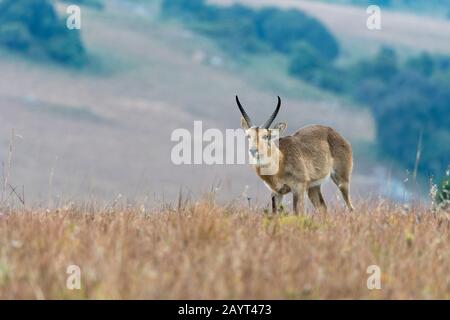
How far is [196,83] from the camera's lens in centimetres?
14525

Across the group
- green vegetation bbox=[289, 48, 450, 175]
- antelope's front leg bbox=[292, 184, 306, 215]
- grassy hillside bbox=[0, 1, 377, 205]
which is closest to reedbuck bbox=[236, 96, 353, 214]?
antelope's front leg bbox=[292, 184, 306, 215]

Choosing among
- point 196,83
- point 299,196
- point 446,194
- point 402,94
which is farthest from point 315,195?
point 196,83

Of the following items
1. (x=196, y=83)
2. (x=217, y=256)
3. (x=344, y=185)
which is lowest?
(x=217, y=256)

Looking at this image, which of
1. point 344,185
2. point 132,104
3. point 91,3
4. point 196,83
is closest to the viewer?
point 344,185

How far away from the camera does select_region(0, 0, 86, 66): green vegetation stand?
471 ft

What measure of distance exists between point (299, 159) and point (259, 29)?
166 metres

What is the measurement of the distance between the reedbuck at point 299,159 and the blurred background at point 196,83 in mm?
74575

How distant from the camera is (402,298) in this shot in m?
6.89

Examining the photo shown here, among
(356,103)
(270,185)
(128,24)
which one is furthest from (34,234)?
(128,24)

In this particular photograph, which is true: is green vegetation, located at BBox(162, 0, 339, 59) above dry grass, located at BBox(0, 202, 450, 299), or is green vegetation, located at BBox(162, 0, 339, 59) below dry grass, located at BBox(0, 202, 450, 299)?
above

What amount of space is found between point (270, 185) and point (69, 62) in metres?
134

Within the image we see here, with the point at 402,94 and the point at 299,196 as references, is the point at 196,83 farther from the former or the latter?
the point at 299,196

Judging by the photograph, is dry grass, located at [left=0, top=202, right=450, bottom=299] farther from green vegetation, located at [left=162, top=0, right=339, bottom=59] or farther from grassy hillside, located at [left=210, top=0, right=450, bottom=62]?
grassy hillside, located at [left=210, top=0, right=450, bottom=62]

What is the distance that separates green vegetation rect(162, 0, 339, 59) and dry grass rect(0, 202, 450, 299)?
157 m
